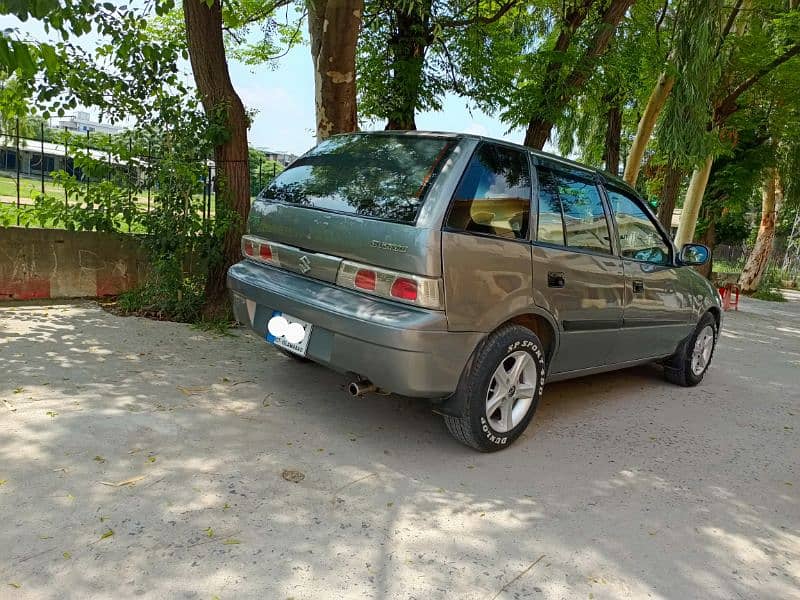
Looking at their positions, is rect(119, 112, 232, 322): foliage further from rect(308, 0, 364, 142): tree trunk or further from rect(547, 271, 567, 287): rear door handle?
rect(547, 271, 567, 287): rear door handle

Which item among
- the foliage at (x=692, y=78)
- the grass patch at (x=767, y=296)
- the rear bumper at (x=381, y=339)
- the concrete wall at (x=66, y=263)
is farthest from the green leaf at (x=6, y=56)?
the grass patch at (x=767, y=296)

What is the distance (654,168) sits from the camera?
65.7ft

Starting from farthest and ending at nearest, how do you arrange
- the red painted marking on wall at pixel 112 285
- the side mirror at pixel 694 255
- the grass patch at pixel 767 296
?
the grass patch at pixel 767 296 < the red painted marking on wall at pixel 112 285 < the side mirror at pixel 694 255

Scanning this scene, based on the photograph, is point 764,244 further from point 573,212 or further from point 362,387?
point 362,387

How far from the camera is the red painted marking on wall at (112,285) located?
266 inches

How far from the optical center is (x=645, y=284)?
476 centimetres

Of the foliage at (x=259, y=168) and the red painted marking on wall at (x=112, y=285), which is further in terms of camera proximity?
the foliage at (x=259, y=168)

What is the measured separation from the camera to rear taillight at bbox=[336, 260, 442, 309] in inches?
126

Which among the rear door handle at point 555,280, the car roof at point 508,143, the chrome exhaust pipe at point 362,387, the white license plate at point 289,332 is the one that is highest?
the car roof at point 508,143

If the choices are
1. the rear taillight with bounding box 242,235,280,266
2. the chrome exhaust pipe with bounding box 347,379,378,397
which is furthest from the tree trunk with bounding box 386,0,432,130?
the chrome exhaust pipe with bounding box 347,379,378,397

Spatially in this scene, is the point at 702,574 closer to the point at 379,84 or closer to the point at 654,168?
the point at 379,84

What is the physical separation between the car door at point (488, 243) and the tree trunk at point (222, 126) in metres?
3.34

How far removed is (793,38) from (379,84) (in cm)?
793

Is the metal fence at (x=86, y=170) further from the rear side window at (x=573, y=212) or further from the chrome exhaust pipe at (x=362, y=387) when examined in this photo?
the rear side window at (x=573, y=212)
